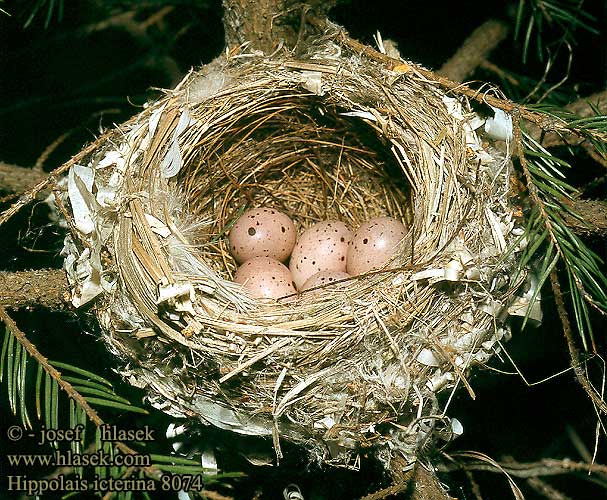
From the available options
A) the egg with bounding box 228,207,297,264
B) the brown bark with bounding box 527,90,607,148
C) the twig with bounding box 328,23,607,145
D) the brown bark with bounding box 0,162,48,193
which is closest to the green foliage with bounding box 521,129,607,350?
the twig with bounding box 328,23,607,145

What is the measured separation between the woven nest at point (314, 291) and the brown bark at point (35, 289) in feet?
0.17

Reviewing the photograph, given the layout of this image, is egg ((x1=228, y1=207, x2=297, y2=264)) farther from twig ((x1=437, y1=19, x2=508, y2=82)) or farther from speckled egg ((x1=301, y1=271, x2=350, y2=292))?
twig ((x1=437, y1=19, x2=508, y2=82))

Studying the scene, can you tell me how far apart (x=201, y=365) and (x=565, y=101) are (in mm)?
1175

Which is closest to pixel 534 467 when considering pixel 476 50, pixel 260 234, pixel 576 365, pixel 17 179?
pixel 576 365

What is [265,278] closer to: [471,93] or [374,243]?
[374,243]

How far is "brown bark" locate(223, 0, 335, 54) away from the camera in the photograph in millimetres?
1563

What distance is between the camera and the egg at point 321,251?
73.7 inches

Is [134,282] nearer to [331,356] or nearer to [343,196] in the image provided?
[331,356]

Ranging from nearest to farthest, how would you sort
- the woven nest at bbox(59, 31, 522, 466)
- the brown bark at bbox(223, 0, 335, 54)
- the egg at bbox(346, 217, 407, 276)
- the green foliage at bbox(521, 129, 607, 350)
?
the green foliage at bbox(521, 129, 607, 350), the woven nest at bbox(59, 31, 522, 466), the brown bark at bbox(223, 0, 335, 54), the egg at bbox(346, 217, 407, 276)

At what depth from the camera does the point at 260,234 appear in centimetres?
188

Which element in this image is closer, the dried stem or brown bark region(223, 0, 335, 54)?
the dried stem

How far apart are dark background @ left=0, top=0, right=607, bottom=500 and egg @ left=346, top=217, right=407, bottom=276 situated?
393mm

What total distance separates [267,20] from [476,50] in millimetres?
566

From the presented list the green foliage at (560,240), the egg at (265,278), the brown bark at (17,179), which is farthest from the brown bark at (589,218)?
the brown bark at (17,179)
